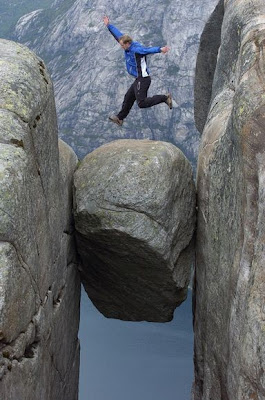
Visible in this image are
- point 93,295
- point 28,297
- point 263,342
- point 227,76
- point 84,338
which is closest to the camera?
point 263,342

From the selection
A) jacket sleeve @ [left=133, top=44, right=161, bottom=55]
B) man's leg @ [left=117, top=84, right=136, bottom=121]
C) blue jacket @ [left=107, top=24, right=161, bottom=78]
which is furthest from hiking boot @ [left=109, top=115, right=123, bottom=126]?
jacket sleeve @ [left=133, top=44, right=161, bottom=55]

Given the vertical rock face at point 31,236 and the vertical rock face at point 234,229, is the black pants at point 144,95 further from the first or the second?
the vertical rock face at point 31,236

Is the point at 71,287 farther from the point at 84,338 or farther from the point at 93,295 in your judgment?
the point at 84,338

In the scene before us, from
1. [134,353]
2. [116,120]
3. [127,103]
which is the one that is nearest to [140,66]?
[127,103]

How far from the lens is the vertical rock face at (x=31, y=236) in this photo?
12242mm

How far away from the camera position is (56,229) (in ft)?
54.2

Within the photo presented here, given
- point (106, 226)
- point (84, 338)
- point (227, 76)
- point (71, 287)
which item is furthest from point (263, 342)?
point (84, 338)

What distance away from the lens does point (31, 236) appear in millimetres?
13500

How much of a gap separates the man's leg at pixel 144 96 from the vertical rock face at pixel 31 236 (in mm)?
4251

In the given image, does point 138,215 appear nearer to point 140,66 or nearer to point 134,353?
point 140,66

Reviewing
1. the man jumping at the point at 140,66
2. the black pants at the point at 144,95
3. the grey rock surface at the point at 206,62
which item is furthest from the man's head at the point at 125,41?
the grey rock surface at the point at 206,62

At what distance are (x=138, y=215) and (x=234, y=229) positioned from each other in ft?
12.3

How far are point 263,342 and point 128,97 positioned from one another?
12571 millimetres

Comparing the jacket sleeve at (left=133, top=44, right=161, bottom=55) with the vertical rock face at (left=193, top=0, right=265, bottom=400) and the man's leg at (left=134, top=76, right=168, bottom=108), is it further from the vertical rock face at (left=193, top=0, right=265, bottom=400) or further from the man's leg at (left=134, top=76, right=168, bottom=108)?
the vertical rock face at (left=193, top=0, right=265, bottom=400)
